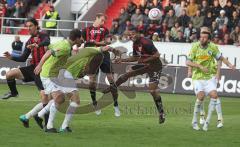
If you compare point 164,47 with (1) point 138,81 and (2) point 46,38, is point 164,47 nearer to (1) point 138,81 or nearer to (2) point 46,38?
(1) point 138,81

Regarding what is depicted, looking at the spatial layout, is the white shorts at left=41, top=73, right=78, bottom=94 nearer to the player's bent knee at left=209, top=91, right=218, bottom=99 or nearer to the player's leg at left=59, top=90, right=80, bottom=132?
the player's leg at left=59, top=90, right=80, bottom=132

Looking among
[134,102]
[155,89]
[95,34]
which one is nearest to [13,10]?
[134,102]

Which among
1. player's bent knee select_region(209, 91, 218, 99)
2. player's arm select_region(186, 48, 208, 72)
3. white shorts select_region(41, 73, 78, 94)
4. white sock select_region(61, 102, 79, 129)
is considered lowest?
white sock select_region(61, 102, 79, 129)

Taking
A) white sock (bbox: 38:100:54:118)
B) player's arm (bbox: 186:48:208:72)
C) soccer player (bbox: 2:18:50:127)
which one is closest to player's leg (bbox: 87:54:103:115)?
soccer player (bbox: 2:18:50:127)

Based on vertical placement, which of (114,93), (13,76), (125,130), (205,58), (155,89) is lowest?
(125,130)

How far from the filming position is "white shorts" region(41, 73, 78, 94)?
1538cm

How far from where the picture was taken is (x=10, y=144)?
1342 centimetres

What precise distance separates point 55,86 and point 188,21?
17.3m

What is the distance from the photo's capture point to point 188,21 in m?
32.0

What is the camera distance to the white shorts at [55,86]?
50.5 feet

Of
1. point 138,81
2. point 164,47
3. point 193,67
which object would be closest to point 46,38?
point 193,67

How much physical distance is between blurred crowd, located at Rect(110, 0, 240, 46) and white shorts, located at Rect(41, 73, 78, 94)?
1509cm

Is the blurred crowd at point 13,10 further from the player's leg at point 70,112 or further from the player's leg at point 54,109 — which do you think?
the player's leg at point 54,109

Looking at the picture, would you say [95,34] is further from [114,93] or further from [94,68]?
[114,93]
